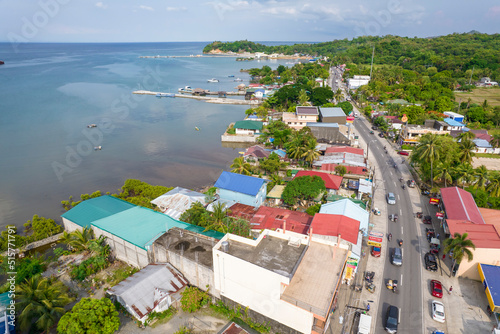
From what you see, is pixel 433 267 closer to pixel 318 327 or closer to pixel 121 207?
pixel 318 327

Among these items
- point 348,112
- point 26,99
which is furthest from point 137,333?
point 26,99

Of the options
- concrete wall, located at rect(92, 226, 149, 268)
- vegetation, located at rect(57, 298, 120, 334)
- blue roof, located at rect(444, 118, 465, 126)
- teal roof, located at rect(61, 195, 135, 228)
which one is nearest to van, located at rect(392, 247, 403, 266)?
concrete wall, located at rect(92, 226, 149, 268)

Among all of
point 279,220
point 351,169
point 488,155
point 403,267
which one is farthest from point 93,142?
point 488,155

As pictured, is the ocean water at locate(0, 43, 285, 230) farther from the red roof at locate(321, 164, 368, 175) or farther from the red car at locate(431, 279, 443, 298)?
the red car at locate(431, 279, 443, 298)

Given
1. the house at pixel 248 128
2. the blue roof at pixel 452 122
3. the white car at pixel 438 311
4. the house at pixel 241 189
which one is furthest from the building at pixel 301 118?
the white car at pixel 438 311

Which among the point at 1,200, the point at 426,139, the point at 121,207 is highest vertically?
the point at 426,139

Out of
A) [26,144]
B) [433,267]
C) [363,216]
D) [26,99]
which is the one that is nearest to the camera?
[433,267]

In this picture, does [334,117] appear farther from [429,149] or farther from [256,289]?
[256,289]
